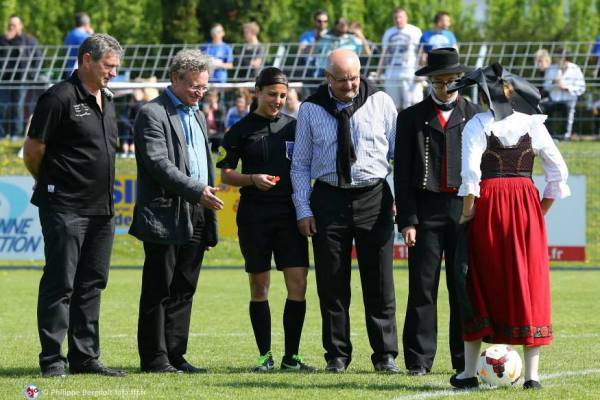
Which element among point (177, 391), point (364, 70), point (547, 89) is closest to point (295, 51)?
point (364, 70)

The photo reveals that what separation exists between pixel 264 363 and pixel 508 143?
246 centimetres

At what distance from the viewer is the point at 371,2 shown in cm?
3625

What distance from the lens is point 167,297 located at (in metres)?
9.26

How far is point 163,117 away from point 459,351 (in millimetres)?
2530

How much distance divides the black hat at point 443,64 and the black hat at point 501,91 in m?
0.64

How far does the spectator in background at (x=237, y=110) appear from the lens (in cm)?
1886

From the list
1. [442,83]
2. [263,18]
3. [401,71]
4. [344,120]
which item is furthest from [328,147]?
[263,18]

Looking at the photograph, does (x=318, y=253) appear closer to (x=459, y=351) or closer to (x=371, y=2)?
(x=459, y=351)

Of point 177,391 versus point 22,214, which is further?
point 22,214

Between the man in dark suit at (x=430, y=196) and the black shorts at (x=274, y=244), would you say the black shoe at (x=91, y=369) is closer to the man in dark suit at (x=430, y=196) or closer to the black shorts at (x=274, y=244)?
the black shorts at (x=274, y=244)

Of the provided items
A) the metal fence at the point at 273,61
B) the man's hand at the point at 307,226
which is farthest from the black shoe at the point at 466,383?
the metal fence at the point at 273,61

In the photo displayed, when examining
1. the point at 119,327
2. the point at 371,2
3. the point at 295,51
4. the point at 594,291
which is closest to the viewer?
the point at 119,327

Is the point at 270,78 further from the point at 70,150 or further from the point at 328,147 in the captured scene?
the point at 70,150

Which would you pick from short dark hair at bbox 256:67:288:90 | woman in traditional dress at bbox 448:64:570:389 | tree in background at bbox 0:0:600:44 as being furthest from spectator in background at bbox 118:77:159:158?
tree in background at bbox 0:0:600:44
